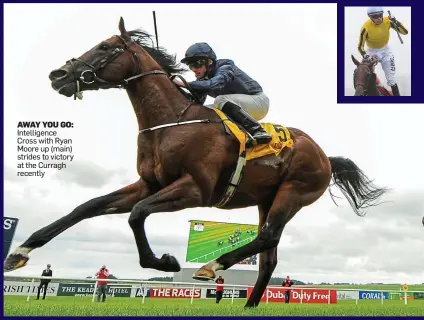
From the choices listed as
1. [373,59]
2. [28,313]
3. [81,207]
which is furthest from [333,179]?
[28,313]

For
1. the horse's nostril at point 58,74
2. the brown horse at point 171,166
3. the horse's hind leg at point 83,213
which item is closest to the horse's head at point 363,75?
the brown horse at point 171,166

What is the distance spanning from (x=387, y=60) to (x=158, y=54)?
432cm

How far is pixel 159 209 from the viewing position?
5277mm

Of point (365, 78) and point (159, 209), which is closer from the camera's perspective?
point (159, 209)

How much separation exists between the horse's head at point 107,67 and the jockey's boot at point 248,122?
991 mm

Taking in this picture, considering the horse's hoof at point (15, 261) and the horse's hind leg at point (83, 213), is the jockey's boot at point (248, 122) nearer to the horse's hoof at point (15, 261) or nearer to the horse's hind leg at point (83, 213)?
the horse's hind leg at point (83, 213)

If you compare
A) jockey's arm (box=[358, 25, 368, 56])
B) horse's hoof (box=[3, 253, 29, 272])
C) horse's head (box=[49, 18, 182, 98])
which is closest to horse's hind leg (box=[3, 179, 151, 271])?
horse's hoof (box=[3, 253, 29, 272])

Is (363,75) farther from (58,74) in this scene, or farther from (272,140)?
(58,74)

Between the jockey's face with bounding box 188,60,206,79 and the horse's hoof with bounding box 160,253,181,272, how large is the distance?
2447mm

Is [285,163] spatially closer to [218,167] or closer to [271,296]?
[218,167]

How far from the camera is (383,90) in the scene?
28.8ft

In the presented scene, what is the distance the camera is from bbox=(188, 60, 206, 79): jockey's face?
6.32 m

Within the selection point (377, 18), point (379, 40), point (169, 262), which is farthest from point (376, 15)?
point (169, 262)

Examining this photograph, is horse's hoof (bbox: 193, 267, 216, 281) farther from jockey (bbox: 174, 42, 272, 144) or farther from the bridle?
the bridle
